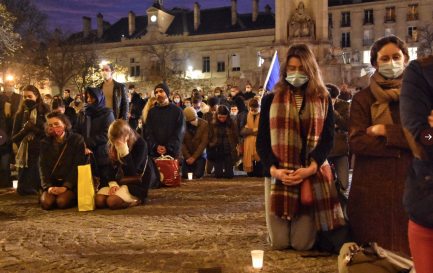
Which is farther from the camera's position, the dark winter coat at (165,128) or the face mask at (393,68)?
the dark winter coat at (165,128)

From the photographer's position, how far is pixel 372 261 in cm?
455

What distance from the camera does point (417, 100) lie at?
3217 mm

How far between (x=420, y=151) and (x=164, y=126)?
387 inches

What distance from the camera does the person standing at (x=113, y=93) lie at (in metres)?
12.3

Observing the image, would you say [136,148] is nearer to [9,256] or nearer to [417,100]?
[9,256]

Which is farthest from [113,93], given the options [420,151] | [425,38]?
[425,38]

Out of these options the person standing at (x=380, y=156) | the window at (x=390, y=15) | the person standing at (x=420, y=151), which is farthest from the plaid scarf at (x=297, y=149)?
the window at (x=390, y=15)

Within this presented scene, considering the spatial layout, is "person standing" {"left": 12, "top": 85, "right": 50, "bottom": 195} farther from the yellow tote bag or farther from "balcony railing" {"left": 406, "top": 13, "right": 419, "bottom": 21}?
"balcony railing" {"left": 406, "top": 13, "right": 419, "bottom": 21}

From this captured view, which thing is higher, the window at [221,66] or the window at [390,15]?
the window at [390,15]

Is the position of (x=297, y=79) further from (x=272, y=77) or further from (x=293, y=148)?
(x=272, y=77)

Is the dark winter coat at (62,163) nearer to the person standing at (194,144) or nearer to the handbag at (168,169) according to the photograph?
the handbag at (168,169)

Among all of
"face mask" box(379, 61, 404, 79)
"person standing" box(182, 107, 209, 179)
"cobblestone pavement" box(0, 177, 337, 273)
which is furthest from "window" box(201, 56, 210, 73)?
"face mask" box(379, 61, 404, 79)

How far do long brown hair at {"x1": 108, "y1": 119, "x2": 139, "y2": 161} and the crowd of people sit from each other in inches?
0.9

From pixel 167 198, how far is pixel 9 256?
15.0 feet
